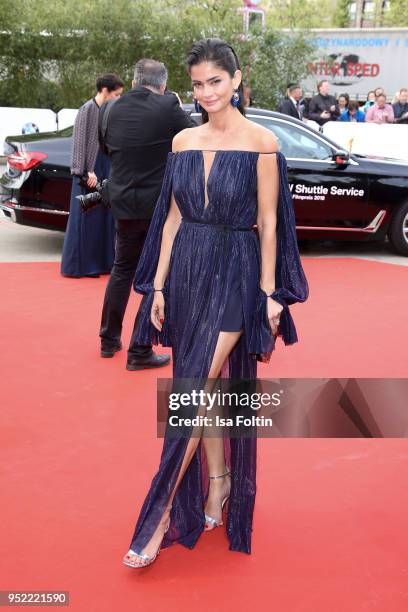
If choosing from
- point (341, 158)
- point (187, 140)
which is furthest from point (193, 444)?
point (341, 158)

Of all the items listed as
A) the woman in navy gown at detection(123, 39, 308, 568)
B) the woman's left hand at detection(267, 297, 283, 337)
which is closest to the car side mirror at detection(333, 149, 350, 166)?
the woman in navy gown at detection(123, 39, 308, 568)

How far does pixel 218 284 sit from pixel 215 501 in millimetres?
953

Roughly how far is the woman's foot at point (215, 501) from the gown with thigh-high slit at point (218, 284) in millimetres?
141

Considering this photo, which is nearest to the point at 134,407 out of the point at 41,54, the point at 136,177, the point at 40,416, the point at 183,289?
the point at 40,416

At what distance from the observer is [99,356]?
5805 mm

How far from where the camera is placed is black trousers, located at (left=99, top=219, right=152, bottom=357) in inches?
214

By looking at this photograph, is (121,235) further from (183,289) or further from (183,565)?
(183,565)

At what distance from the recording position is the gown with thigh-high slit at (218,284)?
3.19 m

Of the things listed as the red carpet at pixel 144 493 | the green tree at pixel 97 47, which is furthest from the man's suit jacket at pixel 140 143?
the green tree at pixel 97 47

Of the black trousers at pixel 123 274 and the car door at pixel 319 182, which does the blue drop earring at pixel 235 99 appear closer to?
the black trousers at pixel 123 274

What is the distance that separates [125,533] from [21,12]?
1990 centimetres

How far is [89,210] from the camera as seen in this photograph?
299 inches

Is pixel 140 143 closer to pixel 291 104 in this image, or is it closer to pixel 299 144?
pixel 299 144

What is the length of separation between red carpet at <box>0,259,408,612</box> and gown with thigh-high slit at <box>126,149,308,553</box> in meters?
0.19
